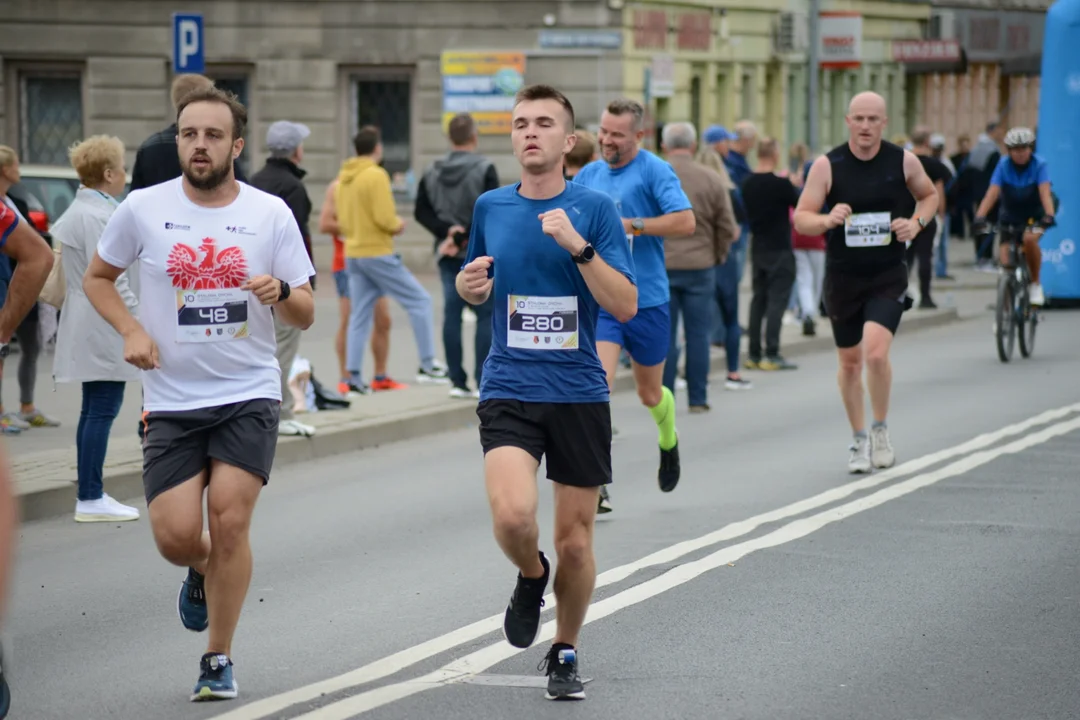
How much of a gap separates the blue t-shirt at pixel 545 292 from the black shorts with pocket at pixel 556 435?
3 cm

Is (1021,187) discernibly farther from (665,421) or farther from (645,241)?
(665,421)

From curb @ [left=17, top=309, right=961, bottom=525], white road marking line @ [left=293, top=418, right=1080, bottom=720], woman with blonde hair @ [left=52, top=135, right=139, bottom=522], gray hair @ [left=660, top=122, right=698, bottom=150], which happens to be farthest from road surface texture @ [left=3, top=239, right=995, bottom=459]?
white road marking line @ [left=293, top=418, right=1080, bottom=720]

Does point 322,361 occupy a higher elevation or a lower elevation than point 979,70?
lower

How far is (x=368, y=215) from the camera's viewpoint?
14.4 m

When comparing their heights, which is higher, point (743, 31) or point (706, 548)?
point (743, 31)

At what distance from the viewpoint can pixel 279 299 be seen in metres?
5.93

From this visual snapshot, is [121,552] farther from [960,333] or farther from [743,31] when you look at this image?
[743,31]

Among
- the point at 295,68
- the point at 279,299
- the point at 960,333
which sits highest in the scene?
the point at 295,68

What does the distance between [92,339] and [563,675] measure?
4.25m

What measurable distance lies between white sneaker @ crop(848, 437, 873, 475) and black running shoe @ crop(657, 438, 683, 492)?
1.57 metres

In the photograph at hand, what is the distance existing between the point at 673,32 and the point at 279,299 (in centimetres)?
2675

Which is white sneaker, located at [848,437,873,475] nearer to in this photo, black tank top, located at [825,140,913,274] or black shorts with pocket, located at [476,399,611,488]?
black tank top, located at [825,140,913,274]

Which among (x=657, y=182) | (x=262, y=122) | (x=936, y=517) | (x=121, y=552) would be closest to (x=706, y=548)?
(x=936, y=517)

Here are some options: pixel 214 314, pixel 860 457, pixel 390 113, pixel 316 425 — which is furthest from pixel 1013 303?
pixel 390 113
